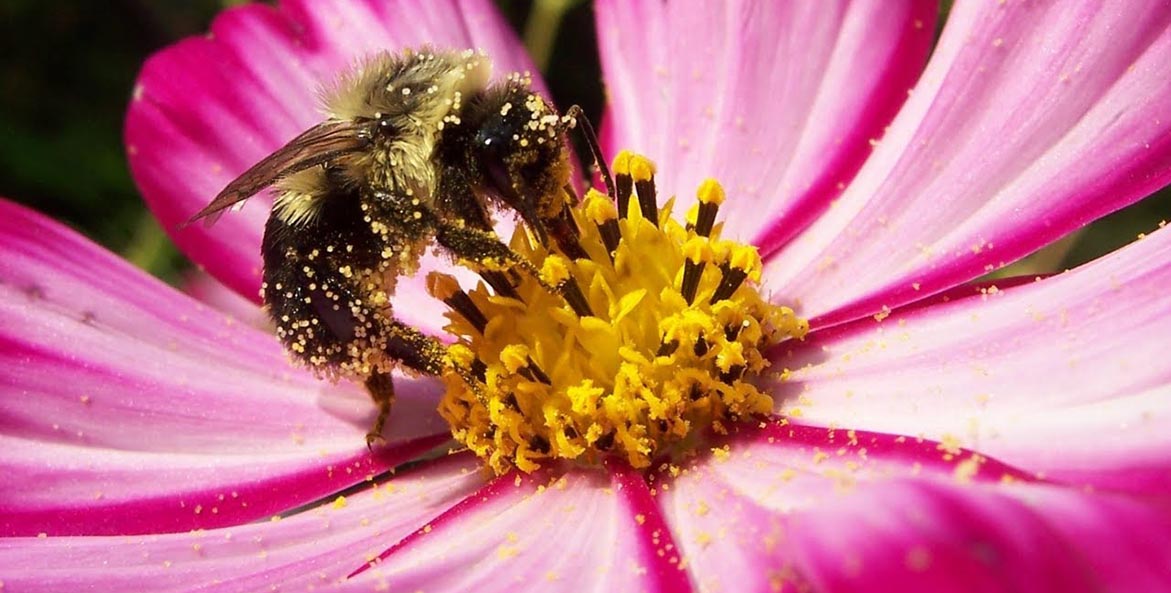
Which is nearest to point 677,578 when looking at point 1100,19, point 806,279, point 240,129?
point 806,279

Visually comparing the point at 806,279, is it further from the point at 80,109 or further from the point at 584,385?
the point at 80,109

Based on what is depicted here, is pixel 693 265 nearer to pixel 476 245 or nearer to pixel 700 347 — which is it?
pixel 700 347

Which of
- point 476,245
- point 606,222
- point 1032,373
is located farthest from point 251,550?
point 1032,373

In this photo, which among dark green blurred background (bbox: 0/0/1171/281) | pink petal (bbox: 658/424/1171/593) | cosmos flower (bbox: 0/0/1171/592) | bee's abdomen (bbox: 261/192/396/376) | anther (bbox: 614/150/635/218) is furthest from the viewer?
dark green blurred background (bbox: 0/0/1171/281)

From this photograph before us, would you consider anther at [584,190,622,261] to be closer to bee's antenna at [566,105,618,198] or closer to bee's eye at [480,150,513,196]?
bee's antenna at [566,105,618,198]

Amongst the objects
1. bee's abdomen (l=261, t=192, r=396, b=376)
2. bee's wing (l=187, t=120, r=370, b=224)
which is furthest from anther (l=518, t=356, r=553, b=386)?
bee's wing (l=187, t=120, r=370, b=224)

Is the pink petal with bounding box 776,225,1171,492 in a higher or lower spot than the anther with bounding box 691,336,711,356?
lower

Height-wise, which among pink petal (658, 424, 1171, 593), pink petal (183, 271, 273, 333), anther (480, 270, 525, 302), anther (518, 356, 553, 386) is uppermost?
pink petal (183, 271, 273, 333)
